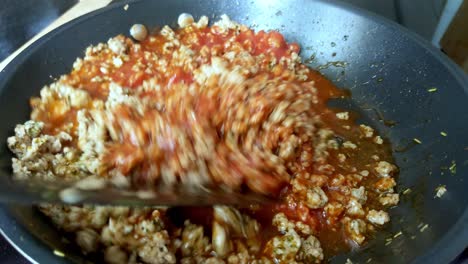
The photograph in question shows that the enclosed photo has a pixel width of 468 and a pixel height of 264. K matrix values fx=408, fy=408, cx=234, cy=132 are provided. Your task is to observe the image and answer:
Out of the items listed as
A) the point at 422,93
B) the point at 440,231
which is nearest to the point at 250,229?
the point at 440,231

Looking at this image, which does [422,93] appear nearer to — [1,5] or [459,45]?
[459,45]

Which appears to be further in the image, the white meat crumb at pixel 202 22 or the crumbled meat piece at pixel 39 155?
the white meat crumb at pixel 202 22

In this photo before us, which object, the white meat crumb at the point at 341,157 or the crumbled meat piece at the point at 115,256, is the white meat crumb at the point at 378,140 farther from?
the crumbled meat piece at the point at 115,256

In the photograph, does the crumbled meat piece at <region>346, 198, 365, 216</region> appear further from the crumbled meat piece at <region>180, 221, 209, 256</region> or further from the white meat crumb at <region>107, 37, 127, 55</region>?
the white meat crumb at <region>107, 37, 127, 55</region>

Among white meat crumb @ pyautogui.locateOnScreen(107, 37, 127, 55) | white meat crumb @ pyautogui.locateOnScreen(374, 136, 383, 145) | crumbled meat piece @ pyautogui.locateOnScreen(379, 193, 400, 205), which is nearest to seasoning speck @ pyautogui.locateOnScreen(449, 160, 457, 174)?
crumbled meat piece @ pyautogui.locateOnScreen(379, 193, 400, 205)

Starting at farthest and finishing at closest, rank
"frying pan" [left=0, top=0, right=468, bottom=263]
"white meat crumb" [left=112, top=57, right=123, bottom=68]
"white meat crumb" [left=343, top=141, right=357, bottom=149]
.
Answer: "white meat crumb" [left=112, top=57, right=123, bottom=68] < "white meat crumb" [left=343, top=141, right=357, bottom=149] < "frying pan" [left=0, top=0, right=468, bottom=263]

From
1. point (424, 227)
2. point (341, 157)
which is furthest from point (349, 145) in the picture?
point (424, 227)

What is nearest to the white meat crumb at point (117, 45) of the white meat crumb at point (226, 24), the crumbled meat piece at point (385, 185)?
the white meat crumb at point (226, 24)
